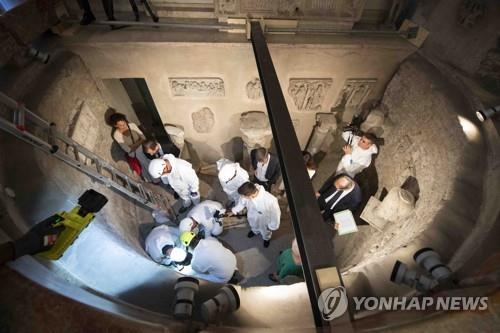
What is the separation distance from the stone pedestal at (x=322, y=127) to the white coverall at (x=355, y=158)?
0.51 metres

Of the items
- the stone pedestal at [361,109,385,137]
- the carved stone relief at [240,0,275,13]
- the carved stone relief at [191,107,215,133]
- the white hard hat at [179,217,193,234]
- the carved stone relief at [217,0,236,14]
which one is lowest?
the white hard hat at [179,217,193,234]

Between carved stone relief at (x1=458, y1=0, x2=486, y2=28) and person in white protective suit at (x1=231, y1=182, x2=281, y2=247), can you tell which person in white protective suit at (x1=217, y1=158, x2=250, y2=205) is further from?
carved stone relief at (x1=458, y1=0, x2=486, y2=28)

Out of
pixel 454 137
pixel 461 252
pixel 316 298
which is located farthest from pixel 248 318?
pixel 454 137

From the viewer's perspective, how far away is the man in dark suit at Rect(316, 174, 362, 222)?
4.48 m

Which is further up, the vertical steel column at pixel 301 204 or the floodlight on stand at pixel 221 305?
the vertical steel column at pixel 301 204

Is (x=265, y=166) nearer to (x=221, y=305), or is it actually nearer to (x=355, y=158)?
(x=355, y=158)

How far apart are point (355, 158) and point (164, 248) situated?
349 centimetres

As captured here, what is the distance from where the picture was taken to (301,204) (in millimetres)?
1915

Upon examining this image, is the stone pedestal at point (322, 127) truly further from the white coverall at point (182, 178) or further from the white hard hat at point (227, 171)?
the white coverall at point (182, 178)

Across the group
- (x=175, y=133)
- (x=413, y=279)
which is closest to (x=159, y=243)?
(x=175, y=133)

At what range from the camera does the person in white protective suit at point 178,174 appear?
14.3 ft

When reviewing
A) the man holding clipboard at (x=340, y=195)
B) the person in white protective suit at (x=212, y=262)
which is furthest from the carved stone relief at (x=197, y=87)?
the person in white protective suit at (x=212, y=262)

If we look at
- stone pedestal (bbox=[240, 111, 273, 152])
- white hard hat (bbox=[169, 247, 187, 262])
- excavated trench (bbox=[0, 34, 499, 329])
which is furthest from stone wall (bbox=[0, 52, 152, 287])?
stone pedestal (bbox=[240, 111, 273, 152])

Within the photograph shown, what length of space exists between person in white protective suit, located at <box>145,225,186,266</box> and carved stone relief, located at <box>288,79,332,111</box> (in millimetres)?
3293
